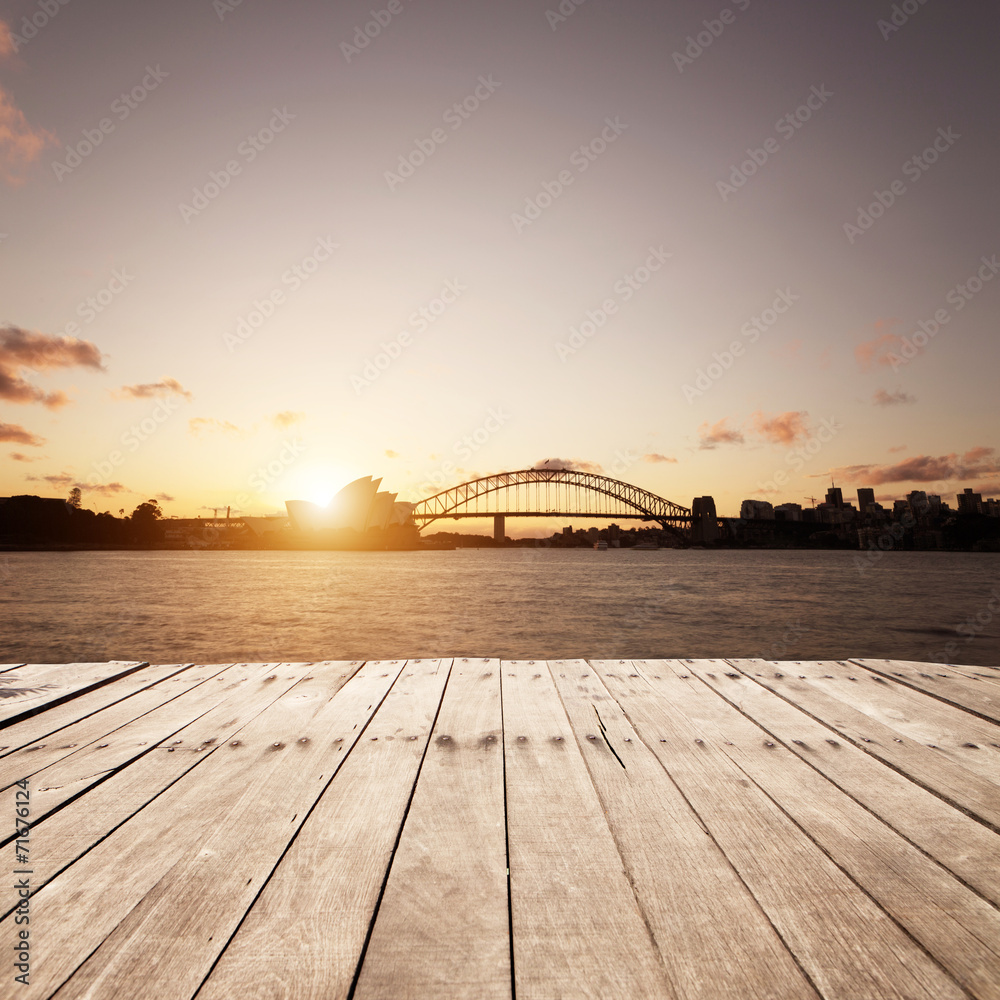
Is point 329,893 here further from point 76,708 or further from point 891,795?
point 76,708

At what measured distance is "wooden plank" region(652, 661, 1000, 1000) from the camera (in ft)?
3.72

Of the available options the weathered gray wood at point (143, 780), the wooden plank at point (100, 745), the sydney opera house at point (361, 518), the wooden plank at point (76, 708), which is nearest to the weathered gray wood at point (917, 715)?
the weathered gray wood at point (143, 780)

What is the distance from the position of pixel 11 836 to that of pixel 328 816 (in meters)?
0.85

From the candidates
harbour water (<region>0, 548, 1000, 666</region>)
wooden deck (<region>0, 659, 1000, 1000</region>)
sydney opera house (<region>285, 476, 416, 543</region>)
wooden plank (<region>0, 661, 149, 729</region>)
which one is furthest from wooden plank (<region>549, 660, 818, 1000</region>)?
sydney opera house (<region>285, 476, 416, 543</region>)

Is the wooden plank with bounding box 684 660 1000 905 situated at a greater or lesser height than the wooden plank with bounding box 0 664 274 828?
lesser

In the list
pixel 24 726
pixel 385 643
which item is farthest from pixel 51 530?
pixel 24 726

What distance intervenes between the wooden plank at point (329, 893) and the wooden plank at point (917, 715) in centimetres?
196

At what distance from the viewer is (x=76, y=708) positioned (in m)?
2.66

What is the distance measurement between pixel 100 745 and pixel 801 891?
244cm

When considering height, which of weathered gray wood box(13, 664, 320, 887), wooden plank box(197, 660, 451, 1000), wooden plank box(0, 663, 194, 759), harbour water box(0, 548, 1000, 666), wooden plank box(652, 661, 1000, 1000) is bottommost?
harbour water box(0, 548, 1000, 666)

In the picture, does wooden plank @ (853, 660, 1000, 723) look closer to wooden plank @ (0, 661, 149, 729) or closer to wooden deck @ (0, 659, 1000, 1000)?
wooden deck @ (0, 659, 1000, 1000)

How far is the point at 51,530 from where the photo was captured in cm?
10212

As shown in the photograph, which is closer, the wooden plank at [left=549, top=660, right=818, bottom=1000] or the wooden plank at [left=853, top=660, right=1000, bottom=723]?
the wooden plank at [left=549, top=660, right=818, bottom=1000]

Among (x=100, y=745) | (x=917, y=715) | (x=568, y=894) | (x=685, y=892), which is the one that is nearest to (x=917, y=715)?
(x=917, y=715)
